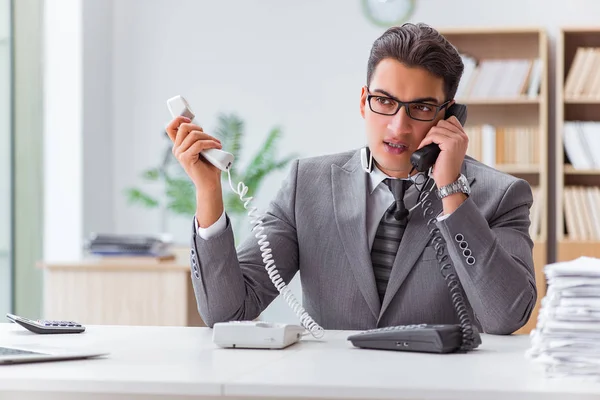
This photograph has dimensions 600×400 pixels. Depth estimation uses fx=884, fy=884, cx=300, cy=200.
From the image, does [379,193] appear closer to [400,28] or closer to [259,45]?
[400,28]

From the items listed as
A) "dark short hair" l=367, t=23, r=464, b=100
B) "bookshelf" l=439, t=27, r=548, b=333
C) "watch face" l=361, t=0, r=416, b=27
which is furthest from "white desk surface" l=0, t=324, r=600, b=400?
"watch face" l=361, t=0, r=416, b=27

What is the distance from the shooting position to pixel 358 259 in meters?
1.96

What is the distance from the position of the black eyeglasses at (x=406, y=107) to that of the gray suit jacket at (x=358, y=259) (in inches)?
8.0

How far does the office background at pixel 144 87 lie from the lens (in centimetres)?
466

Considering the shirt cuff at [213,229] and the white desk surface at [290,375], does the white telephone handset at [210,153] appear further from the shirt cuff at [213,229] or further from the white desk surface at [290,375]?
the white desk surface at [290,375]

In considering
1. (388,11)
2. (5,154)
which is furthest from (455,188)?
(5,154)

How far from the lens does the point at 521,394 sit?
3.67 ft

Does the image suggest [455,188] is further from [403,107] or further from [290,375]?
[290,375]

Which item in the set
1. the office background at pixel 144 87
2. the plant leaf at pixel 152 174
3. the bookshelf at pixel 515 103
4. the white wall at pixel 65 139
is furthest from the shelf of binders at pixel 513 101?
the white wall at pixel 65 139

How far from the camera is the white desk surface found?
3.76 ft

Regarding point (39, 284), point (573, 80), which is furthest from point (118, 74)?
point (573, 80)

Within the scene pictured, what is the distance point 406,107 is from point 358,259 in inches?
14.0

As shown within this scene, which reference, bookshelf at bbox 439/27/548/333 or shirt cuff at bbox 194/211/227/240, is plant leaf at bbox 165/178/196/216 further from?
shirt cuff at bbox 194/211/227/240

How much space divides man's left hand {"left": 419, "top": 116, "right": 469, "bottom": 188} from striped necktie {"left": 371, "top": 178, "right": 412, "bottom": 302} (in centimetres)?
17
